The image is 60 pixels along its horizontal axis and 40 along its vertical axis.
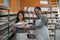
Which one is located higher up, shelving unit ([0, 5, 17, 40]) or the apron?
shelving unit ([0, 5, 17, 40])

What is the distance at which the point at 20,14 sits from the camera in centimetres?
417

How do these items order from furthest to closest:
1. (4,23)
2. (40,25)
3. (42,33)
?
1. (42,33)
2. (40,25)
3. (4,23)

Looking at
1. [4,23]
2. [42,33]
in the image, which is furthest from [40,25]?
[4,23]

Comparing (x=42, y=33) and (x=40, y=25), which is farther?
(x=42, y=33)

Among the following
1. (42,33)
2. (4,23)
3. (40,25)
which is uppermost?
(4,23)

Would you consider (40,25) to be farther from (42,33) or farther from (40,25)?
(42,33)

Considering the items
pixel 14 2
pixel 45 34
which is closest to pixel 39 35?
pixel 45 34

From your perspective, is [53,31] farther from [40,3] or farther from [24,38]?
[24,38]

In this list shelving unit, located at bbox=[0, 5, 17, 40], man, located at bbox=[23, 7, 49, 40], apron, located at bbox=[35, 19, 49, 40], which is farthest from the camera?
apron, located at bbox=[35, 19, 49, 40]

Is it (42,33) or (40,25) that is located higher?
(40,25)

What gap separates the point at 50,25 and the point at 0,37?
5.26 m

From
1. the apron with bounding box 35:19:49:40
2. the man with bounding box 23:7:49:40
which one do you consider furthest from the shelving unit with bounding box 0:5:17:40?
the apron with bounding box 35:19:49:40

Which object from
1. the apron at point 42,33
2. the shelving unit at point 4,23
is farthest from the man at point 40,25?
the shelving unit at point 4,23

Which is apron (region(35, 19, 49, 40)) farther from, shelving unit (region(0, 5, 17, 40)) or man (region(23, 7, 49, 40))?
shelving unit (region(0, 5, 17, 40))
